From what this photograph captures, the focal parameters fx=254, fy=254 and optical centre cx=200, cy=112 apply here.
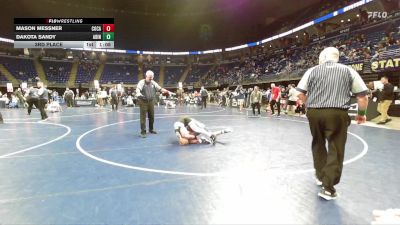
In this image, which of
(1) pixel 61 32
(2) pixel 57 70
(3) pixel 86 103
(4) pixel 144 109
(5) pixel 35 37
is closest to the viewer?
(4) pixel 144 109

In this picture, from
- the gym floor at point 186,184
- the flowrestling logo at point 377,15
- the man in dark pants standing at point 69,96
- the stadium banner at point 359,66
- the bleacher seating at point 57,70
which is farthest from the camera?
the bleacher seating at point 57,70

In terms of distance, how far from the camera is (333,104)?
10.8 ft

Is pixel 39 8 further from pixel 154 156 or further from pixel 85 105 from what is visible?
pixel 154 156

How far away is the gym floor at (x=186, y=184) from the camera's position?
2.91m

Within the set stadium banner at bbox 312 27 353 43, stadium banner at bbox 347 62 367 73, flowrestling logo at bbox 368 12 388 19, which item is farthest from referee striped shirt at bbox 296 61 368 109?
stadium banner at bbox 312 27 353 43

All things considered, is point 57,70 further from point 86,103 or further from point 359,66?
point 359,66

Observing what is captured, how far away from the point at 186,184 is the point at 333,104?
2363mm

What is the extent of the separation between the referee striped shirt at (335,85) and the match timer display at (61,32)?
1473cm

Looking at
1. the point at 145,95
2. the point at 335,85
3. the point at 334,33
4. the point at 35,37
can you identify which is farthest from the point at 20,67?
the point at 335,85

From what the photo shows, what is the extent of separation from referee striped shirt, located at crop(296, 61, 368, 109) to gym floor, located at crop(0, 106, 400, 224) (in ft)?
4.19

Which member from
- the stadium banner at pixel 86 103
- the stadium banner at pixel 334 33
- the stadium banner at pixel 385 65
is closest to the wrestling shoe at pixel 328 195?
the stadium banner at pixel 385 65

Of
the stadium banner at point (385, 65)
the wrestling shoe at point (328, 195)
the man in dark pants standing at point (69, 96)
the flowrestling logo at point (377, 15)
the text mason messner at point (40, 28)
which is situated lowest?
the wrestling shoe at point (328, 195)

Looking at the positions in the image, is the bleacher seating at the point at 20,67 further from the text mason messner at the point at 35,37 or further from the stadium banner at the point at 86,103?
the text mason messner at the point at 35,37

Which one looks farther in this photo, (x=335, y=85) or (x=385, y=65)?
(x=385, y=65)
